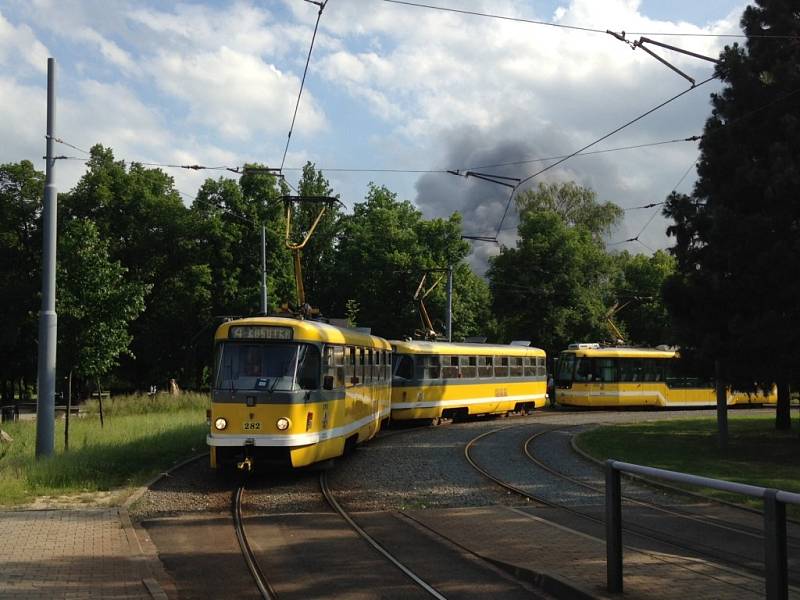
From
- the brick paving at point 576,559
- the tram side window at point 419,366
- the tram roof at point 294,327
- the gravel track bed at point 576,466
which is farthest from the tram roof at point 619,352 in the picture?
the brick paving at point 576,559

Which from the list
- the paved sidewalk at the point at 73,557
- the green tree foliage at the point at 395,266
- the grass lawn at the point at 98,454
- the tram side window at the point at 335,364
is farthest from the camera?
the green tree foliage at the point at 395,266

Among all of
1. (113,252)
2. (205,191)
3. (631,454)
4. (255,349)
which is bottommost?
(631,454)

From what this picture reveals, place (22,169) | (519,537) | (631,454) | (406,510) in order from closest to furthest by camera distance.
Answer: (519,537) → (406,510) → (631,454) → (22,169)

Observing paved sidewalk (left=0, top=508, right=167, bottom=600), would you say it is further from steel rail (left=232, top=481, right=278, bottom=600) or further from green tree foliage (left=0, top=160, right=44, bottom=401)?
green tree foliage (left=0, top=160, right=44, bottom=401)

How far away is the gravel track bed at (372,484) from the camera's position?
12055 millimetres

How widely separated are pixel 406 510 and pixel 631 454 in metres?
8.51

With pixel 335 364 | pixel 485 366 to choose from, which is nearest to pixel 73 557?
pixel 335 364

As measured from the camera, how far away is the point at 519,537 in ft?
31.4

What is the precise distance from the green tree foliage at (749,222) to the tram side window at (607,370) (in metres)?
15.3

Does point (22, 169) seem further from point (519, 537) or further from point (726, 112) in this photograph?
point (519, 537)

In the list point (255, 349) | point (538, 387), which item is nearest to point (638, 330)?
point (538, 387)

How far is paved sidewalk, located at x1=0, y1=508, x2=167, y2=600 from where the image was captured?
7191 mm

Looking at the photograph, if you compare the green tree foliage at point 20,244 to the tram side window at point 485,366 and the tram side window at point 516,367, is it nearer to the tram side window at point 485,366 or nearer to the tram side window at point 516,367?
the tram side window at point 485,366

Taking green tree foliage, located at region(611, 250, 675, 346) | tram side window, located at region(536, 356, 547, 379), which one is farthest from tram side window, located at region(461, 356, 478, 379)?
green tree foliage, located at region(611, 250, 675, 346)
